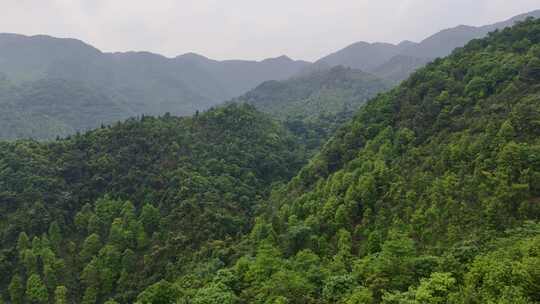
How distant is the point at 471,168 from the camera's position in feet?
93.0

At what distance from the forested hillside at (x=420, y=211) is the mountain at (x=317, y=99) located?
34.6m

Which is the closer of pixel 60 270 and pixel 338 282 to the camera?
pixel 338 282

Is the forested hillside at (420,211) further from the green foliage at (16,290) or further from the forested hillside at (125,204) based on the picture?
the green foliage at (16,290)

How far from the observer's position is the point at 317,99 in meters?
121

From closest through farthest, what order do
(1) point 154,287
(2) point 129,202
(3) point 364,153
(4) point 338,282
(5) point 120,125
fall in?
(4) point 338,282
(1) point 154,287
(3) point 364,153
(2) point 129,202
(5) point 120,125

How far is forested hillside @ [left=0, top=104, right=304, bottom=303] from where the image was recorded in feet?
117

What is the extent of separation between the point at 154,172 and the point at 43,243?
45.9 ft

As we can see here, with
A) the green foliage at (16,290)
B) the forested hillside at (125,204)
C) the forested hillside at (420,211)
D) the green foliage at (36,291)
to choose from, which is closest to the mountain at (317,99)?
the forested hillside at (125,204)

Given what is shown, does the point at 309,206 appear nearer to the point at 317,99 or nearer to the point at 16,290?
the point at 16,290

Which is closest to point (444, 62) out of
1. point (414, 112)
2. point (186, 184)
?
point (414, 112)

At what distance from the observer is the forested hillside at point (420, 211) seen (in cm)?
1942

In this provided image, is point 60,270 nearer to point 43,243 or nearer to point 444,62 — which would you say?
point 43,243

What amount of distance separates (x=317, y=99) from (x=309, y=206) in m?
89.1

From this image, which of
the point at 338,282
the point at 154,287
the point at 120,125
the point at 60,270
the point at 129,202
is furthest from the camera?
the point at 120,125
